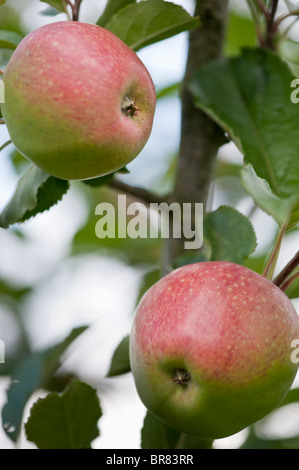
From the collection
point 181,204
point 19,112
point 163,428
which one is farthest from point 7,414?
point 19,112

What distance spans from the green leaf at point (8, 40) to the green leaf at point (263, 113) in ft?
1.06

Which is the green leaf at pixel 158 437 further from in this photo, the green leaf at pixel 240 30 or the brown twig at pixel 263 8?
the green leaf at pixel 240 30

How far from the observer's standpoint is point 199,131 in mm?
1221

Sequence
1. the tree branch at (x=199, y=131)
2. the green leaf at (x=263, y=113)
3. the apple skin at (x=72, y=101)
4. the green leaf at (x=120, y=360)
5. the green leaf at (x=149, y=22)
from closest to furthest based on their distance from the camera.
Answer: the apple skin at (x=72, y=101) → the green leaf at (x=263, y=113) → the green leaf at (x=149, y=22) → the green leaf at (x=120, y=360) → the tree branch at (x=199, y=131)

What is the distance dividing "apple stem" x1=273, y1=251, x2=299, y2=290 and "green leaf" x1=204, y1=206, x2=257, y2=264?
0.35 ft

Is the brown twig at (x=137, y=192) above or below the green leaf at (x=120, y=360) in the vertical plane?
above

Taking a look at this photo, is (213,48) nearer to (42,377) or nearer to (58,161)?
(58,161)

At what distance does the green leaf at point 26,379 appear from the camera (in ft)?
3.80

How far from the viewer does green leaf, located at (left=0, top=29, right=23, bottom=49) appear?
992mm

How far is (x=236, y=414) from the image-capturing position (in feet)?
A: 2.56

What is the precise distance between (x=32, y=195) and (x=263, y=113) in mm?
329

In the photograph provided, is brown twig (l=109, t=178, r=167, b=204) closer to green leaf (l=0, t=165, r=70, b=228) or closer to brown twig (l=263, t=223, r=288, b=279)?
green leaf (l=0, t=165, r=70, b=228)

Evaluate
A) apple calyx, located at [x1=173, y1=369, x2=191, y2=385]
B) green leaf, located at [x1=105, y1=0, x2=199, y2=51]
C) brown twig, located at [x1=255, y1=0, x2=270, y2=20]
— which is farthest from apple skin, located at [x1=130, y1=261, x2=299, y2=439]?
brown twig, located at [x1=255, y1=0, x2=270, y2=20]

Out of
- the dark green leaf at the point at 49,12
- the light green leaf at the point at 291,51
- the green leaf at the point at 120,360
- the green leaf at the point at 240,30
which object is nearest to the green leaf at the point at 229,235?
the green leaf at the point at 120,360
